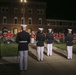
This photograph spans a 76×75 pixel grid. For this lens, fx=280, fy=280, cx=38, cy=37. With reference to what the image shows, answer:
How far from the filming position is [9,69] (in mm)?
→ 13352

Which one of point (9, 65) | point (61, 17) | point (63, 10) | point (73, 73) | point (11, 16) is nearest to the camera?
point (73, 73)

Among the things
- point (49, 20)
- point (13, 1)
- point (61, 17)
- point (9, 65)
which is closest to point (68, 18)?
point (61, 17)

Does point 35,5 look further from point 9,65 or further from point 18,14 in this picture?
point 9,65

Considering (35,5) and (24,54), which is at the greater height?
(35,5)

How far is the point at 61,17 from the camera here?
294ft

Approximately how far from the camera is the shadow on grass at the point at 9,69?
12.3m

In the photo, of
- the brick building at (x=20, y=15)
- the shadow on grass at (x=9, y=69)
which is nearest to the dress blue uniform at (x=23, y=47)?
the shadow on grass at (x=9, y=69)

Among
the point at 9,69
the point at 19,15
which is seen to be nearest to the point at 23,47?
the point at 9,69

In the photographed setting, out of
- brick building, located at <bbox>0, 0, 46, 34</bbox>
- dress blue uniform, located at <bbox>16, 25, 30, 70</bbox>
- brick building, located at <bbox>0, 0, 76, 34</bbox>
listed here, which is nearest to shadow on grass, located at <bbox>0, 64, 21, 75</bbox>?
dress blue uniform, located at <bbox>16, 25, 30, 70</bbox>

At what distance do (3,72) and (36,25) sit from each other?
69.1 metres

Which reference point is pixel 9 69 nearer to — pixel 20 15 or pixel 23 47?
pixel 23 47

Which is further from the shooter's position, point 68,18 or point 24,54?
point 68,18

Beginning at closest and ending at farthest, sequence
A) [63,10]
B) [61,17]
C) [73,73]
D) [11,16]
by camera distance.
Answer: [73,73]
[11,16]
[61,17]
[63,10]

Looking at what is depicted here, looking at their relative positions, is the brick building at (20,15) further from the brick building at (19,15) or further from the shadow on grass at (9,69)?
the shadow on grass at (9,69)
